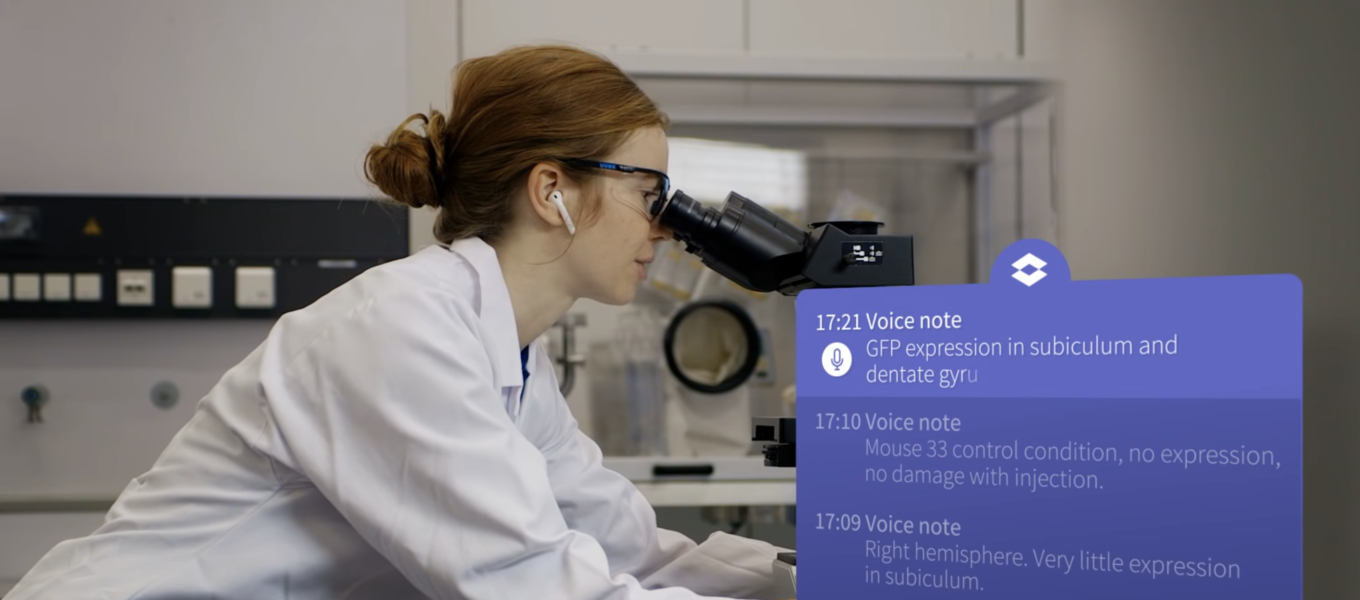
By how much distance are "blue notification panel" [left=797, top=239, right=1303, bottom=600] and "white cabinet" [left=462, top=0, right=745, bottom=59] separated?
1617 mm

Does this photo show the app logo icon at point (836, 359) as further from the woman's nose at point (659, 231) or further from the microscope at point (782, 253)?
the woman's nose at point (659, 231)

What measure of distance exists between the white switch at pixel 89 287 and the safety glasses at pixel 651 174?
144cm

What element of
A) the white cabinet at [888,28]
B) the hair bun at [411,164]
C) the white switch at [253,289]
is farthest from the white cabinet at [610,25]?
the hair bun at [411,164]

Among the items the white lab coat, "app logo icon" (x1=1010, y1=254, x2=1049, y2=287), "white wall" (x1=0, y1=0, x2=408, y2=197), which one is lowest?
the white lab coat

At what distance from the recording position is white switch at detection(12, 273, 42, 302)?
2.18 meters

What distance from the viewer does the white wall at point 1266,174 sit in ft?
1.59

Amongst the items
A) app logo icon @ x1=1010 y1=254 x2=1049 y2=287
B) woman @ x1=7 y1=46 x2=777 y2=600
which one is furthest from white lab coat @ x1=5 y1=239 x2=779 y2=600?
app logo icon @ x1=1010 y1=254 x2=1049 y2=287

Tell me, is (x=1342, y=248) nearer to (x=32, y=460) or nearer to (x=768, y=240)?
(x=768, y=240)

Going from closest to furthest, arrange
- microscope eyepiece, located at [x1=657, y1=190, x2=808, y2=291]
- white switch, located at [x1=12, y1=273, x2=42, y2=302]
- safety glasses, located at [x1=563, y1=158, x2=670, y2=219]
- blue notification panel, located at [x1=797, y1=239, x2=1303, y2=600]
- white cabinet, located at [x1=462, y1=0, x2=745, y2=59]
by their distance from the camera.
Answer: blue notification panel, located at [x1=797, y1=239, x2=1303, y2=600] < microscope eyepiece, located at [x1=657, y1=190, x2=808, y2=291] < safety glasses, located at [x1=563, y1=158, x2=670, y2=219] < white switch, located at [x1=12, y1=273, x2=42, y2=302] < white cabinet, located at [x1=462, y1=0, x2=745, y2=59]

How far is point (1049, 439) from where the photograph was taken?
2.43ft

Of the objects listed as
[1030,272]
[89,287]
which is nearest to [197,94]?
[89,287]

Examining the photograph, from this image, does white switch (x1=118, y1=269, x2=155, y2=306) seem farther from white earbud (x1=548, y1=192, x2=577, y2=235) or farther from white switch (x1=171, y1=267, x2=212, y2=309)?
white earbud (x1=548, y1=192, x2=577, y2=235)

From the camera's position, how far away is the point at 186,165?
89.0 inches

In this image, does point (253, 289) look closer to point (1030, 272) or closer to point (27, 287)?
point (27, 287)
